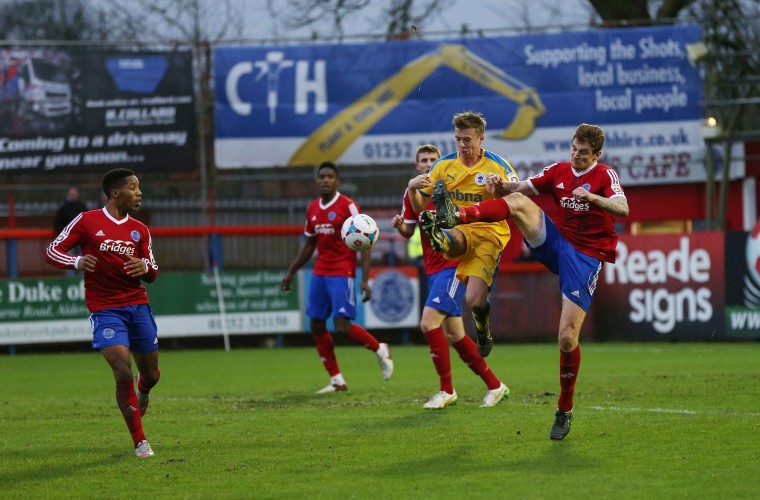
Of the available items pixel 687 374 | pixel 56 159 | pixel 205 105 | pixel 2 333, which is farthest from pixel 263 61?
pixel 687 374

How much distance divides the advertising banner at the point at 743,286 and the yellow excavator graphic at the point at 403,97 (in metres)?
5.01

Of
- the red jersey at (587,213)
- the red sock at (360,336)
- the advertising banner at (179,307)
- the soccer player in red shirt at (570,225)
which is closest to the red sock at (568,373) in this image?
the soccer player in red shirt at (570,225)

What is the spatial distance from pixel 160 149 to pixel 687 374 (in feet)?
39.2

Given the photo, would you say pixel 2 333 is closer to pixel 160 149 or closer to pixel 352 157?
pixel 160 149

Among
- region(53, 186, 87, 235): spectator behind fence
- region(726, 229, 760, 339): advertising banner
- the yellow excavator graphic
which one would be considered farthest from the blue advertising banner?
region(726, 229, 760, 339): advertising banner

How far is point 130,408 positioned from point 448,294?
3.41 metres

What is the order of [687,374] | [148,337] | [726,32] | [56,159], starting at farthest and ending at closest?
[726,32]
[56,159]
[687,374]
[148,337]

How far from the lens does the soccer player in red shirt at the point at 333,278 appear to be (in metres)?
12.9

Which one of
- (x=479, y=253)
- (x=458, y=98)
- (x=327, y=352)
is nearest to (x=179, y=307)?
(x=458, y=98)

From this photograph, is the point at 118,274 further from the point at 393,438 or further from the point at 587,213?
the point at 587,213

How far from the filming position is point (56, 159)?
2183 centimetres

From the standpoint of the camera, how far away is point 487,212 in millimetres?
8641

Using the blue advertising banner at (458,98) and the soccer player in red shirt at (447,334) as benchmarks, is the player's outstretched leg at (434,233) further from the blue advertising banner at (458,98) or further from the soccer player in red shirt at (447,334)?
the blue advertising banner at (458,98)

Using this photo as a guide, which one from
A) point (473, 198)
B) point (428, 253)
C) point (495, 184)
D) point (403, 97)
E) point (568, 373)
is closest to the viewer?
point (568, 373)
